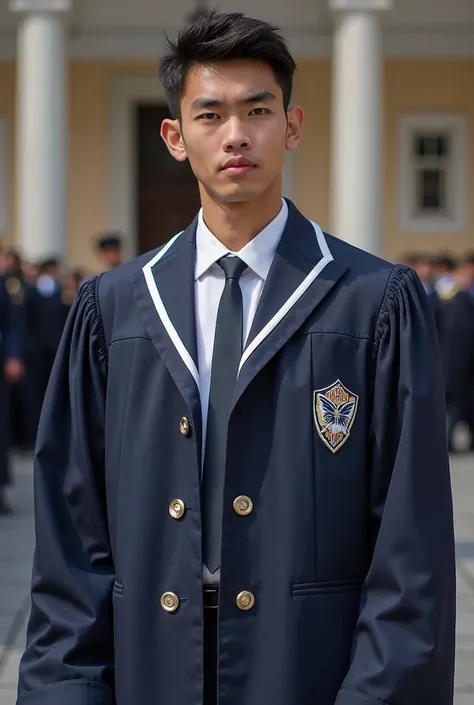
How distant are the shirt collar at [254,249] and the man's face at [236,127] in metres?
0.08

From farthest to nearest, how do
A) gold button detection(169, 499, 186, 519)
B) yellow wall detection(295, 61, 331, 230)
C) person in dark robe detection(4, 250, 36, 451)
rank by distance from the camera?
1. yellow wall detection(295, 61, 331, 230)
2. person in dark robe detection(4, 250, 36, 451)
3. gold button detection(169, 499, 186, 519)

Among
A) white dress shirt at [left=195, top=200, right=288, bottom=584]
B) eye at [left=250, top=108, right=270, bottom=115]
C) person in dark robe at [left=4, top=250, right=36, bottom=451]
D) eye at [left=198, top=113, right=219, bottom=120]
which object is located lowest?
person in dark robe at [left=4, top=250, right=36, bottom=451]

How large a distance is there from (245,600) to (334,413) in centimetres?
35

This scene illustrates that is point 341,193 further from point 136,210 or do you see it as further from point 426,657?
point 426,657

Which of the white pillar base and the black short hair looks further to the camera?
the white pillar base

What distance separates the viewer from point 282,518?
225 cm

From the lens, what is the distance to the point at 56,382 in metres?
2.49

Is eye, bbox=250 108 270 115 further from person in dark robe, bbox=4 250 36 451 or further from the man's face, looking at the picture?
person in dark robe, bbox=4 250 36 451

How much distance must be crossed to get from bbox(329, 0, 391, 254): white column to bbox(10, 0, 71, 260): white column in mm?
3066

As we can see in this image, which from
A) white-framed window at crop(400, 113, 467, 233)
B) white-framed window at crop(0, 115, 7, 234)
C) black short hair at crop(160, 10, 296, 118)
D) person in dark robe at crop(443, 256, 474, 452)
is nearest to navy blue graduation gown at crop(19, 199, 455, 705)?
black short hair at crop(160, 10, 296, 118)

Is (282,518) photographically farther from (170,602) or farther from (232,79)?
(232,79)

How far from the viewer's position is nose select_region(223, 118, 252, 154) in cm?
232

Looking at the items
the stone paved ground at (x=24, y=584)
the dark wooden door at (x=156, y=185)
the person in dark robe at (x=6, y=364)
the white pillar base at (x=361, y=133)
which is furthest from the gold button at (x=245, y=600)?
the dark wooden door at (x=156, y=185)

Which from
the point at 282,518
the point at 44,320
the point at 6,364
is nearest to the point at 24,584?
the point at 6,364
